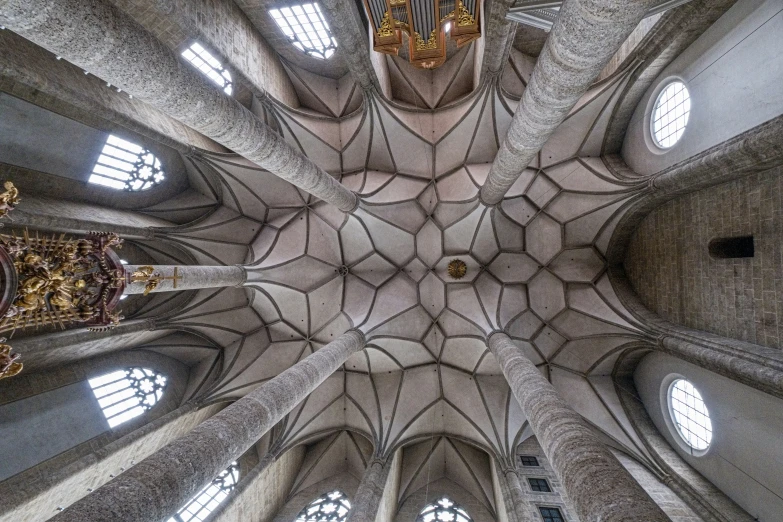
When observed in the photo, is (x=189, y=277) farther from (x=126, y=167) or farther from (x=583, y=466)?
(x=583, y=466)

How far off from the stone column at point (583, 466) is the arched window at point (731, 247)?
6.04 meters

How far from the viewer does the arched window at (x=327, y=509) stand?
1294 centimetres

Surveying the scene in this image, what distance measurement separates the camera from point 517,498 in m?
10.6

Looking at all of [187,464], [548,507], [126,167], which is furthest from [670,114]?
[126,167]

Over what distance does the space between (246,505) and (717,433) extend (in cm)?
1319

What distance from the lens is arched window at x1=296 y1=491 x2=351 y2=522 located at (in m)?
12.9

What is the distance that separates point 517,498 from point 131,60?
12918 mm

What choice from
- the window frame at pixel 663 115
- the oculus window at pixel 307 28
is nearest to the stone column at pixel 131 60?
the oculus window at pixel 307 28

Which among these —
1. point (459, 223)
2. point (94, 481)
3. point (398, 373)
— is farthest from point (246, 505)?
point (459, 223)

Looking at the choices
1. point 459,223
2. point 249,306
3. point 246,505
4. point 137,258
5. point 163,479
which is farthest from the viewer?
point 249,306

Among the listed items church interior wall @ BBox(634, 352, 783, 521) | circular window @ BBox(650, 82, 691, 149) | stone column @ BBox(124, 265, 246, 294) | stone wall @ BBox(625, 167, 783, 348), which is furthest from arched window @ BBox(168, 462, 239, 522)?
circular window @ BBox(650, 82, 691, 149)

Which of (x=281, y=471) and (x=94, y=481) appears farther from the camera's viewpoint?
(x=281, y=471)

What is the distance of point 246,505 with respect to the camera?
1143cm

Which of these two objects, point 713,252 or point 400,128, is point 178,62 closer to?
point 400,128
